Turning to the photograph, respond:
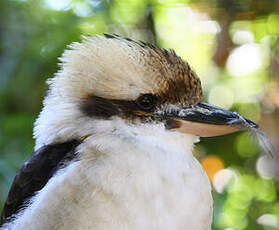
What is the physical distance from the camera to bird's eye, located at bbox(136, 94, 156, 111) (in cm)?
141

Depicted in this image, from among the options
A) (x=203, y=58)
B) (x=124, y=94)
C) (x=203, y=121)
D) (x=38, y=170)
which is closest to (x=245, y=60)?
(x=203, y=58)

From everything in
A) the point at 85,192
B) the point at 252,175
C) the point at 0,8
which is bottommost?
the point at 252,175

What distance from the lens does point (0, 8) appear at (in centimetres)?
278

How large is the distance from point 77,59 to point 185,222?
1.77 ft

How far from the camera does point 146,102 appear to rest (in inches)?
55.9

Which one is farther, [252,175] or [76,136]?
[252,175]

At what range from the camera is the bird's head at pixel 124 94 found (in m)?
1.42

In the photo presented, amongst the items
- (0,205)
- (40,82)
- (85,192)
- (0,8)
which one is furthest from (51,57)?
(85,192)

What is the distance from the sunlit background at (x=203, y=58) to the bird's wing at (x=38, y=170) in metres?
0.82

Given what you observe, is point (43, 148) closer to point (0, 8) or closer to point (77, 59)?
point (77, 59)

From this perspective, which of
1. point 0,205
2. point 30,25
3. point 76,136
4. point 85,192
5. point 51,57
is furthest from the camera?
point 30,25

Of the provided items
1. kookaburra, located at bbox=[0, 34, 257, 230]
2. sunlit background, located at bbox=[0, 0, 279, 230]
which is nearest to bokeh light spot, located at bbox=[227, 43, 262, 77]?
sunlit background, located at bbox=[0, 0, 279, 230]

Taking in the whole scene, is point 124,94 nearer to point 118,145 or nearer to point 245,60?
point 118,145

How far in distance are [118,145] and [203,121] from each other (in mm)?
261
